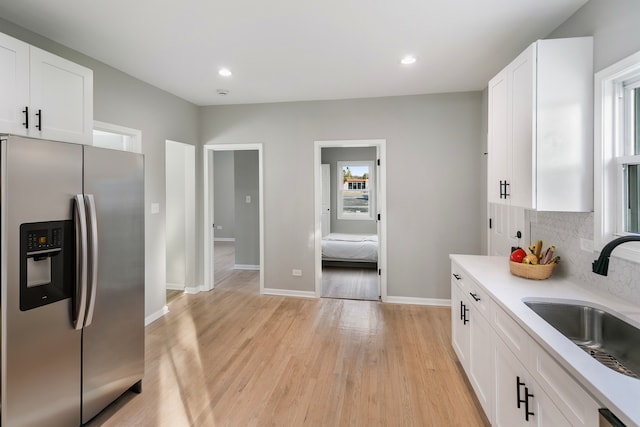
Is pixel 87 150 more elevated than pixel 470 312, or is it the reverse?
pixel 87 150

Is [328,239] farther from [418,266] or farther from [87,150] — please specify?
[87,150]

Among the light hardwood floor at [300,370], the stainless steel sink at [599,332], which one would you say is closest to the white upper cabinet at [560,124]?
the stainless steel sink at [599,332]

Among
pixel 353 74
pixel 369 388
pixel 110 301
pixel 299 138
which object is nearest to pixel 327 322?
pixel 369 388

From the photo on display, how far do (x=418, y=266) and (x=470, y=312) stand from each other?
189cm

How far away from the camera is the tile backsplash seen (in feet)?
5.42

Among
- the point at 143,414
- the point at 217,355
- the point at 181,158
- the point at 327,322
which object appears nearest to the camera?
the point at 143,414

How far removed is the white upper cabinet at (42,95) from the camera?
190 cm

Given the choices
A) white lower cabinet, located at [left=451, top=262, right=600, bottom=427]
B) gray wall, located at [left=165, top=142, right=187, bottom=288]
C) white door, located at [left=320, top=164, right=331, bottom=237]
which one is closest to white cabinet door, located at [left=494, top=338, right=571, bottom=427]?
white lower cabinet, located at [left=451, top=262, right=600, bottom=427]

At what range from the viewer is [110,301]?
82.8 inches

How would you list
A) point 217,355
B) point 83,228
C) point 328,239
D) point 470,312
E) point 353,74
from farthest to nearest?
1. point 328,239
2. point 353,74
3. point 217,355
4. point 470,312
5. point 83,228

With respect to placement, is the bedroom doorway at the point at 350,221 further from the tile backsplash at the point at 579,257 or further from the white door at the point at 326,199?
the tile backsplash at the point at 579,257

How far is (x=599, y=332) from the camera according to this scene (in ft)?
5.17

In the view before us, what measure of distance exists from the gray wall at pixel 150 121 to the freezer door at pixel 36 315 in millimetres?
1508

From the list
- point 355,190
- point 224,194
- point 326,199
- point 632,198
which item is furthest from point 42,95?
point 224,194
